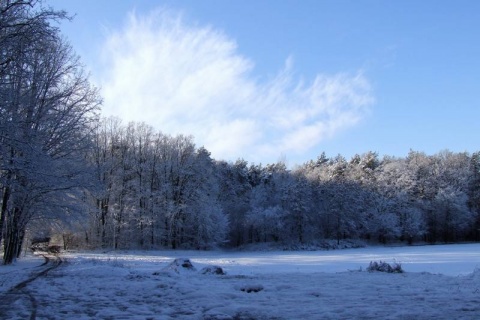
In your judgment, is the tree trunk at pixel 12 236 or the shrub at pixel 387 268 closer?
the shrub at pixel 387 268

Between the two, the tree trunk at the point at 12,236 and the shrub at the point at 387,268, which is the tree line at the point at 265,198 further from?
the shrub at the point at 387,268

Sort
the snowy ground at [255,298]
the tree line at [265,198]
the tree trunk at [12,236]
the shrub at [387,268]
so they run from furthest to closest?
the tree line at [265,198], the tree trunk at [12,236], the shrub at [387,268], the snowy ground at [255,298]

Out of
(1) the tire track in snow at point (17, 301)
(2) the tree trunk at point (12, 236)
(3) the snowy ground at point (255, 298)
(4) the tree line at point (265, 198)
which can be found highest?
(4) the tree line at point (265, 198)

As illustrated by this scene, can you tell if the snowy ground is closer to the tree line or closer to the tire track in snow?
the tire track in snow

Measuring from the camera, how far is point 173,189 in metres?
58.8

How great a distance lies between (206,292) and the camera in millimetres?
12297

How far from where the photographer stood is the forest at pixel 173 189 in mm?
22141

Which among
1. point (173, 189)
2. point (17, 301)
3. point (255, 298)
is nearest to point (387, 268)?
point (255, 298)

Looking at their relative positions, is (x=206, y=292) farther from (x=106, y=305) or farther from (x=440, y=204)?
(x=440, y=204)

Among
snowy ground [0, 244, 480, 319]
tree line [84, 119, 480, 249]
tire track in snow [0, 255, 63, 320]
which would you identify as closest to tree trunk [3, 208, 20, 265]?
snowy ground [0, 244, 480, 319]

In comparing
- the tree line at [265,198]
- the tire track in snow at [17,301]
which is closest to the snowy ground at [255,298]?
the tire track in snow at [17,301]

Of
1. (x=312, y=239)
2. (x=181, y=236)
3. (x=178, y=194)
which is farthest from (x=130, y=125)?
(x=312, y=239)

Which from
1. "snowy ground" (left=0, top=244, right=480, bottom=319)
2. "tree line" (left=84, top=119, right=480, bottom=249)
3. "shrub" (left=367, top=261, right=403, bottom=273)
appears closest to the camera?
"snowy ground" (left=0, top=244, right=480, bottom=319)

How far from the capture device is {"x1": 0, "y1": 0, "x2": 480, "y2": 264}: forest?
2214cm
